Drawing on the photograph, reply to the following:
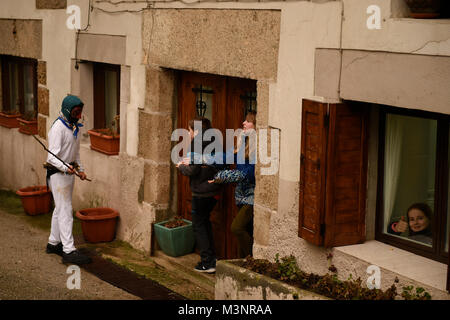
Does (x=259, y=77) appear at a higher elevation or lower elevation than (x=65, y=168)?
higher

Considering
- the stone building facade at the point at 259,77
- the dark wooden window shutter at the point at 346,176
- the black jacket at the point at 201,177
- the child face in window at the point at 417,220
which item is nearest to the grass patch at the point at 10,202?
the stone building facade at the point at 259,77

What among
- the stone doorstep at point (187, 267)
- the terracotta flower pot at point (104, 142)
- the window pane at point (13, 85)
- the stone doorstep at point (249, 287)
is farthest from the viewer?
the window pane at point (13, 85)

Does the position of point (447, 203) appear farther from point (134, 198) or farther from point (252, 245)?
point (134, 198)

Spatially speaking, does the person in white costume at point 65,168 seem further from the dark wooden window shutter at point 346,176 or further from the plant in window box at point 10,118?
the plant in window box at point 10,118

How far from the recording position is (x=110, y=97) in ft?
32.8

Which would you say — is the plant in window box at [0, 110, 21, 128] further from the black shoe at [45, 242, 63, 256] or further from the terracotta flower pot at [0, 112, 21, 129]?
the black shoe at [45, 242, 63, 256]

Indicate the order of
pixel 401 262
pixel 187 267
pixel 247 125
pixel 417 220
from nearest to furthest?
pixel 401 262
pixel 417 220
pixel 247 125
pixel 187 267

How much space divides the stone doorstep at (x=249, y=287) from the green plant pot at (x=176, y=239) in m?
1.73

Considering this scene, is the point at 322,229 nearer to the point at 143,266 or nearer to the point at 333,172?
the point at 333,172

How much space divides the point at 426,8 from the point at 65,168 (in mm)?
4364

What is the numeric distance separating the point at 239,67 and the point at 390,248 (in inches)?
87.8

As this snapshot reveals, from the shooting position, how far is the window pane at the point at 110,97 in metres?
9.82

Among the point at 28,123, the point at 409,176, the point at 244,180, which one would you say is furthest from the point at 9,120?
the point at 409,176
